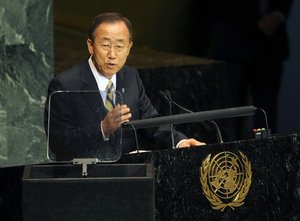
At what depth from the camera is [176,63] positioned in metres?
9.81

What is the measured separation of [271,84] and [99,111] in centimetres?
385

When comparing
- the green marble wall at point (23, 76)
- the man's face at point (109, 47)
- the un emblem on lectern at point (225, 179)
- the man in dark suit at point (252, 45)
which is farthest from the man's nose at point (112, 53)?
the man in dark suit at point (252, 45)

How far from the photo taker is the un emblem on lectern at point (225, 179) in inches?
262

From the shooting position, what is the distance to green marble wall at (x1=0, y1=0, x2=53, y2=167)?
340 inches

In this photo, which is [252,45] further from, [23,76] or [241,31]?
[23,76]

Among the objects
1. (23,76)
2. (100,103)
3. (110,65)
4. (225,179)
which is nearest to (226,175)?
(225,179)

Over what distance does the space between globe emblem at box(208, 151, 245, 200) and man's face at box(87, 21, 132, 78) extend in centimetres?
86

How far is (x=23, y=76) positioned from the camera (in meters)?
8.70

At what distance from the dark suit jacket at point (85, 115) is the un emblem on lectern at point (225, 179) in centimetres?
40

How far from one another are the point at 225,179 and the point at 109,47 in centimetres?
99

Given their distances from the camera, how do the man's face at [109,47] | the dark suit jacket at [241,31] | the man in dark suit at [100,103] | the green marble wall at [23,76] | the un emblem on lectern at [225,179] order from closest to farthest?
the man in dark suit at [100,103] < the un emblem on lectern at [225,179] < the man's face at [109,47] < the green marble wall at [23,76] < the dark suit jacket at [241,31]

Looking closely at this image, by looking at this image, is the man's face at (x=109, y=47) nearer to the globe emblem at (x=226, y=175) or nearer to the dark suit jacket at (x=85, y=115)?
the dark suit jacket at (x=85, y=115)

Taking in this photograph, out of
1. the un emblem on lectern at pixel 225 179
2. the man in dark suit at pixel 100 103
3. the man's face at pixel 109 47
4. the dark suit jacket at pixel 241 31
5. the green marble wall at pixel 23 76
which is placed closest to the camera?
the man in dark suit at pixel 100 103

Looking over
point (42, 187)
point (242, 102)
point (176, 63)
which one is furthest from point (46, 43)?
point (42, 187)
